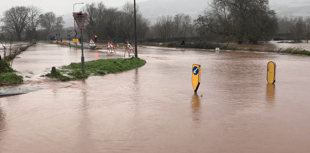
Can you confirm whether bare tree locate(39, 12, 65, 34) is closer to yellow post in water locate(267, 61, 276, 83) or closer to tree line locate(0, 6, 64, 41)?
tree line locate(0, 6, 64, 41)

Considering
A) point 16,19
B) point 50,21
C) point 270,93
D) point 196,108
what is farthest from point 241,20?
point 50,21

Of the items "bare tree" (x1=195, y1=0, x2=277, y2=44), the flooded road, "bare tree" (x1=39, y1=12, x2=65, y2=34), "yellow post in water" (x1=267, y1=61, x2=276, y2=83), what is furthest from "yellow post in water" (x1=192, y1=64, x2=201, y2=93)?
"bare tree" (x1=39, y1=12, x2=65, y2=34)

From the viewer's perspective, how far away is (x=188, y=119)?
24.4 feet

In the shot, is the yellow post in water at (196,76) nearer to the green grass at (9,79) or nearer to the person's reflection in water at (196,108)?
the person's reflection in water at (196,108)

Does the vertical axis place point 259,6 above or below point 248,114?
above

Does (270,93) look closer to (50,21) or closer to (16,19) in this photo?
(16,19)

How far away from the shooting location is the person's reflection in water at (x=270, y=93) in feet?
30.8

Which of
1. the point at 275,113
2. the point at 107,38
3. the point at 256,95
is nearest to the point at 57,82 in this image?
the point at 256,95

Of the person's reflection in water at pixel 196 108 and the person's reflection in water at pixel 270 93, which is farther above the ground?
the person's reflection in water at pixel 270 93

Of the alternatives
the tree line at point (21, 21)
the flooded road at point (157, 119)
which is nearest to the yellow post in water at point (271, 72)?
the flooded road at point (157, 119)

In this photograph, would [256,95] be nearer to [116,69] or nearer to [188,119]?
[188,119]

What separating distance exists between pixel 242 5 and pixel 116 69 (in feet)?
159

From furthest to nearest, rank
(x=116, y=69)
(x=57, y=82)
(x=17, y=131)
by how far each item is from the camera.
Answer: (x=116, y=69)
(x=57, y=82)
(x=17, y=131)

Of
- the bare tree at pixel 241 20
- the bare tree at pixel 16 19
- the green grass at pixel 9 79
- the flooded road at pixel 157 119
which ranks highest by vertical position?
the bare tree at pixel 16 19
